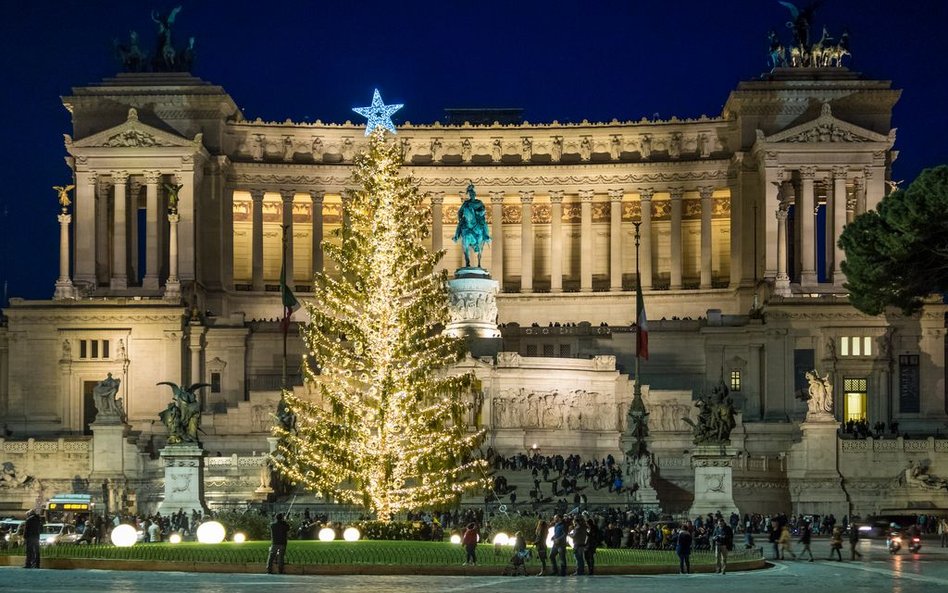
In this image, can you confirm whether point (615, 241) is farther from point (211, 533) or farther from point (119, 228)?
point (211, 533)

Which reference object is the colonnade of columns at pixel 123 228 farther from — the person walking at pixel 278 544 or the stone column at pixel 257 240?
the person walking at pixel 278 544

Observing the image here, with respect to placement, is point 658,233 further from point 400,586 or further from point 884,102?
point 400,586

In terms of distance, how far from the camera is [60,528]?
246 feet

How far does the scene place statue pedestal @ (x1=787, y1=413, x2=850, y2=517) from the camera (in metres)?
91.9

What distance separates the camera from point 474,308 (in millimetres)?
109875

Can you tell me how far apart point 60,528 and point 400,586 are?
2736 cm

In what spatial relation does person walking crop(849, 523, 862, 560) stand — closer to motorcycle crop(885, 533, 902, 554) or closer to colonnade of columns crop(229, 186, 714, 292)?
motorcycle crop(885, 533, 902, 554)

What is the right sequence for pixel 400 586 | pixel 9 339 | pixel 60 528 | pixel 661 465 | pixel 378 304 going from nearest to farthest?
pixel 400 586
pixel 378 304
pixel 60 528
pixel 661 465
pixel 9 339

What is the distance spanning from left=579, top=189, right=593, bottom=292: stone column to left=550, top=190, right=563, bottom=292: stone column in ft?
5.01

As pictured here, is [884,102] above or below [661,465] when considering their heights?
above

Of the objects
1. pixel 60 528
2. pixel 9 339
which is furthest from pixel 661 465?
pixel 9 339

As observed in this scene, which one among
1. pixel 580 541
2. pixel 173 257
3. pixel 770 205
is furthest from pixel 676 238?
pixel 580 541

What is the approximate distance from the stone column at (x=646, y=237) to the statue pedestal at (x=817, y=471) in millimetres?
41920

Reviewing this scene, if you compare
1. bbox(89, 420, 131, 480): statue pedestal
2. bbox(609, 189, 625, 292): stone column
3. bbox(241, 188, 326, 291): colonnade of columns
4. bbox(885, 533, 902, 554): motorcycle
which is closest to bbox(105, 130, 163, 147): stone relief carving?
bbox(241, 188, 326, 291): colonnade of columns
